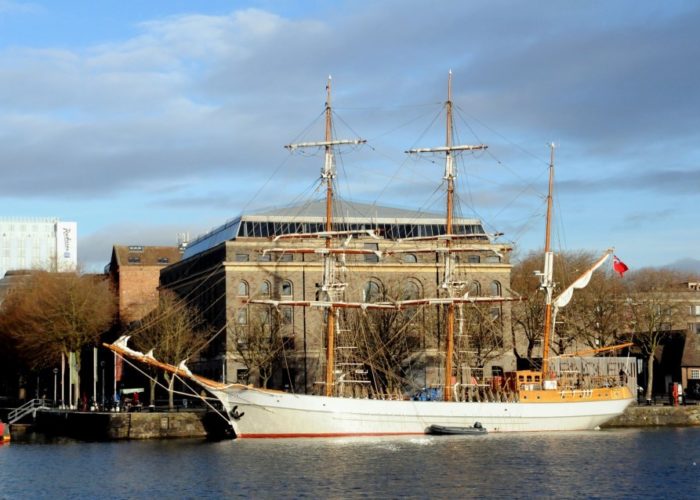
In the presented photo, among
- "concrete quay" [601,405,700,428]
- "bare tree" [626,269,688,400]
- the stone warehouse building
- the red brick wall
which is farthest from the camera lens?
the red brick wall

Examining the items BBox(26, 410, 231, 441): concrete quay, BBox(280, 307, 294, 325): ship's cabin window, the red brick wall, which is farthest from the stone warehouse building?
the red brick wall

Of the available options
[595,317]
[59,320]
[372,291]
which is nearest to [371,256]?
[372,291]

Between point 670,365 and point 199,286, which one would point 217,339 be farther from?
point 670,365

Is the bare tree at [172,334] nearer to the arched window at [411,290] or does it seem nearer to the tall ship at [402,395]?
the tall ship at [402,395]

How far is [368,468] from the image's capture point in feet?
208

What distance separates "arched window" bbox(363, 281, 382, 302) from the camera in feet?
353

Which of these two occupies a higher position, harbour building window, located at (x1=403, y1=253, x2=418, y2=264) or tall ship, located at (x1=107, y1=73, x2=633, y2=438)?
harbour building window, located at (x1=403, y1=253, x2=418, y2=264)

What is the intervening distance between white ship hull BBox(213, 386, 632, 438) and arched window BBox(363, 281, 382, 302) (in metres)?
23.1

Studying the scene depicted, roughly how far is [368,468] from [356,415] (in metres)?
19.4

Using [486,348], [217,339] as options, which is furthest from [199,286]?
[486,348]

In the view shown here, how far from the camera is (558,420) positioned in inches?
3462

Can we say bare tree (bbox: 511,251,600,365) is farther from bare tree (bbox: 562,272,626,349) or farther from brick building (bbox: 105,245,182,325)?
brick building (bbox: 105,245,182,325)

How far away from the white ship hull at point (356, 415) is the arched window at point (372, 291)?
2309 centimetres

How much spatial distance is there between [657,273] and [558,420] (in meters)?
62.8
